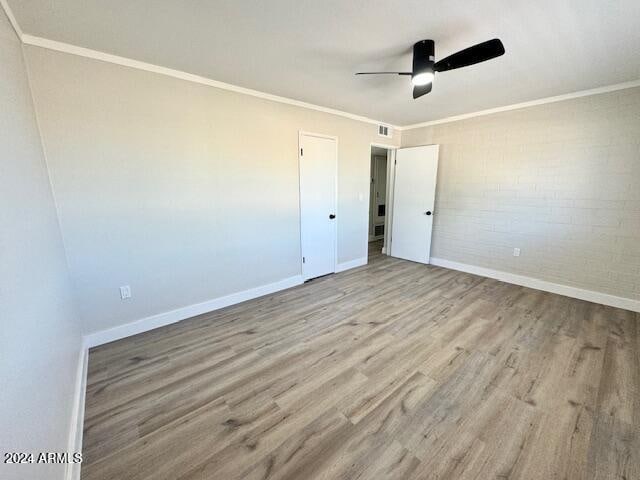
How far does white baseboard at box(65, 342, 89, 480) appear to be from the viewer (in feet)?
4.15

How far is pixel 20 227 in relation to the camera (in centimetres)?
119

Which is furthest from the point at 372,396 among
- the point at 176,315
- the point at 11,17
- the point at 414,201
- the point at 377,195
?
the point at 377,195

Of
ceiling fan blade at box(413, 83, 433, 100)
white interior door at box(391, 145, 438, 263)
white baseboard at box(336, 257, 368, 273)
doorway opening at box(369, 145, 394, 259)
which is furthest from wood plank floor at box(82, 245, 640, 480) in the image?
doorway opening at box(369, 145, 394, 259)

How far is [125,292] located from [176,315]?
53 centimetres

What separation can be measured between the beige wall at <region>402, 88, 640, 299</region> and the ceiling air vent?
0.68 meters

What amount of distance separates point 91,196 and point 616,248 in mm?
5373

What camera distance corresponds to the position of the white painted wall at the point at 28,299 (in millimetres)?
860

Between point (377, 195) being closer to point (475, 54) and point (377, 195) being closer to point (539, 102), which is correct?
point (539, 102)

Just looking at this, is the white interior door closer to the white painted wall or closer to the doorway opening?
the doorway opening

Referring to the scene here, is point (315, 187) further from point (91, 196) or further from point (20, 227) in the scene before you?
point (20, 227)

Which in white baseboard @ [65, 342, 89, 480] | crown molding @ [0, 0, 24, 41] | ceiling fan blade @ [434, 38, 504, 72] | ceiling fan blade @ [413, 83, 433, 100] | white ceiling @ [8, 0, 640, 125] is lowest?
white baseboard @ [65, 342, 89, 480]

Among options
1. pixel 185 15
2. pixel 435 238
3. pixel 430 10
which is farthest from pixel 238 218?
pixel 435 238

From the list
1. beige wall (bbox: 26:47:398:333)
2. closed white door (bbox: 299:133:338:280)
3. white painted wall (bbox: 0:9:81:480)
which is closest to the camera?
white painted wall (bbox: 0:9:81:480)

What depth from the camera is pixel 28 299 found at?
111 centimetres
